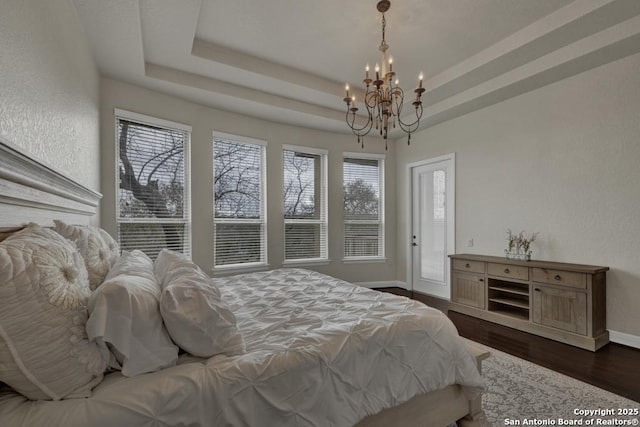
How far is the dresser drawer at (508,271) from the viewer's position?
11.0ft

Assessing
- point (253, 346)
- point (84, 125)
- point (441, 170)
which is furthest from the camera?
point (441, 170)

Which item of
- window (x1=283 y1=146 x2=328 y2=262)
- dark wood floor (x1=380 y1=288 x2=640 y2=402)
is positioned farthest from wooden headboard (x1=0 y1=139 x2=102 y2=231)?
dark wood floor (x1=380 y1=288 x2=640 y2=402)

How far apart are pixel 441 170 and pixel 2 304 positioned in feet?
16.4

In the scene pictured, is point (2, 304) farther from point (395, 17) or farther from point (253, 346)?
point (395, 17)

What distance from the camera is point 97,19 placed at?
7.65ft

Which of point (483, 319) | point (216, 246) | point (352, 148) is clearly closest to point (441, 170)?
point (352, 148)

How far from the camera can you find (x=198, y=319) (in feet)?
3.80

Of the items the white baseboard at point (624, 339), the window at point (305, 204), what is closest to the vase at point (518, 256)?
the white baseboard at point (624, 339)

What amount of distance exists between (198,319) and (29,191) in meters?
0.97

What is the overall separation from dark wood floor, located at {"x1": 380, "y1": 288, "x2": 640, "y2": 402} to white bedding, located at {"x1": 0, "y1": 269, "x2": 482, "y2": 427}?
143 centimetres

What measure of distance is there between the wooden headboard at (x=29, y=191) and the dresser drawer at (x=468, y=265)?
164 inches

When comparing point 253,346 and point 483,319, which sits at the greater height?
point 253,346

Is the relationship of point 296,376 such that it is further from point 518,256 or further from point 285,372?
point 518,256

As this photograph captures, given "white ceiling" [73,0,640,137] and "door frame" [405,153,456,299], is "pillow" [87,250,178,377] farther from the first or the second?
"door frame" [405,153,456,299]
